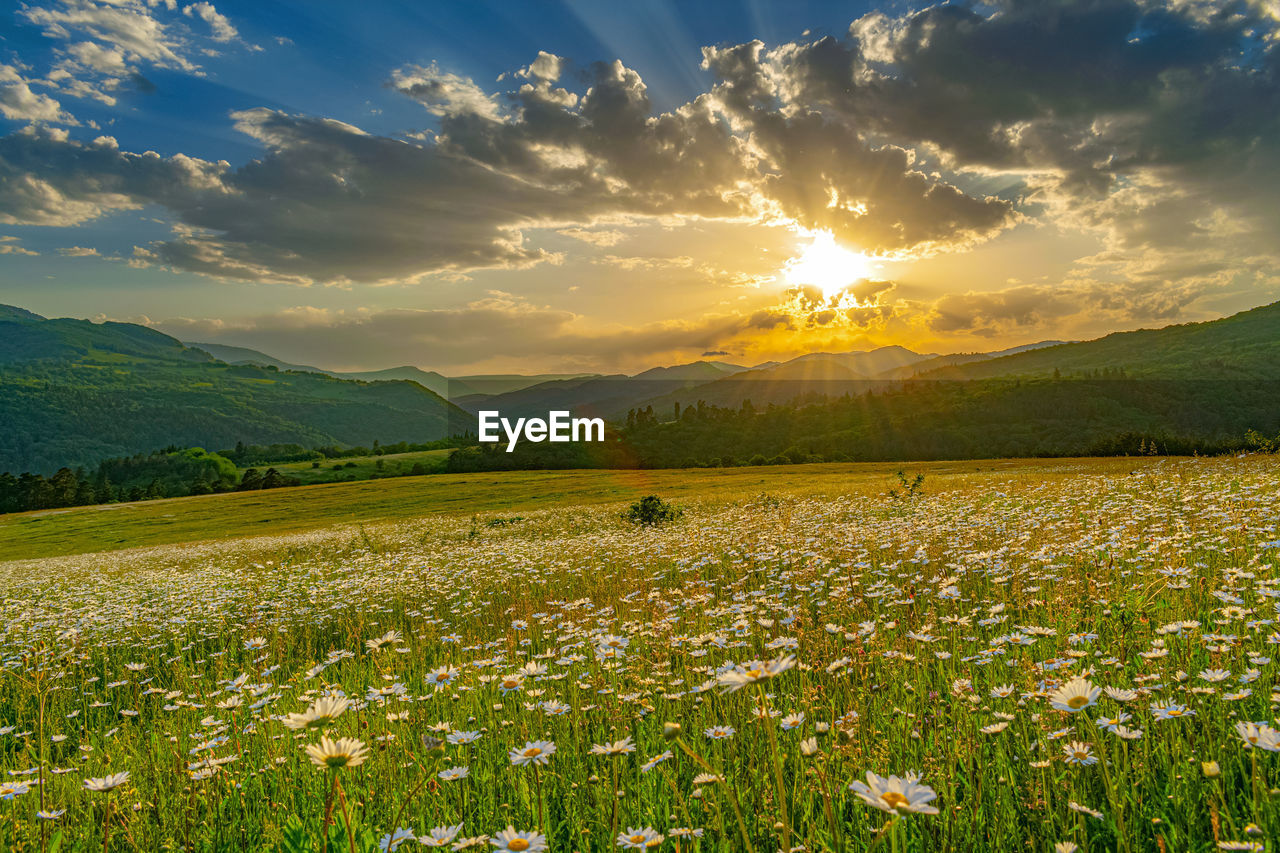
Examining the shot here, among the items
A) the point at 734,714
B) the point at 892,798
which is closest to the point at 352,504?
the point at 734,714

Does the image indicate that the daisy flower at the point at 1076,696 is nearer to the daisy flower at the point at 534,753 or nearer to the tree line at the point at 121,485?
the daisy flower at the point at 534,753

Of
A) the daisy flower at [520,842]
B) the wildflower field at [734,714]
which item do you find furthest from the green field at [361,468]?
the daisy flower at [520,842]

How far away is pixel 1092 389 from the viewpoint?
150375 mm

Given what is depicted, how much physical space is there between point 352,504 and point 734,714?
72.5 metres

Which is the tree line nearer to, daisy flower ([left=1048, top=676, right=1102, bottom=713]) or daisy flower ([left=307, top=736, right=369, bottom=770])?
daisy flower ([left=307, top=736, right=369, bottom=770])

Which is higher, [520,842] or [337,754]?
[337,754]

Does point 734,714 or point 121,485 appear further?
point 121,485

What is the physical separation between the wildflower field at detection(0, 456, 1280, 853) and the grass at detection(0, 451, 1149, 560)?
118ft

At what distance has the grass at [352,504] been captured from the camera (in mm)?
51125

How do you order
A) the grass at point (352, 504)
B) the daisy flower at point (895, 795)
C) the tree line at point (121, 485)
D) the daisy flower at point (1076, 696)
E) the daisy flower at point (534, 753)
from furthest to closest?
the tree line at point (121, 485), the grass at point (352, 504), the daisy flower at point (534, 753), the daisy flower at point (1076, 696), the daisy flower at point (895, 795)

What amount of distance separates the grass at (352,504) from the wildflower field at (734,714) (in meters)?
35.9

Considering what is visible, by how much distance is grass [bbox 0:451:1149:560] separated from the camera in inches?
2013

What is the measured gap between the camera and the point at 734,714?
4.63m

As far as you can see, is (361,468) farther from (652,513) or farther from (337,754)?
(337,754)
